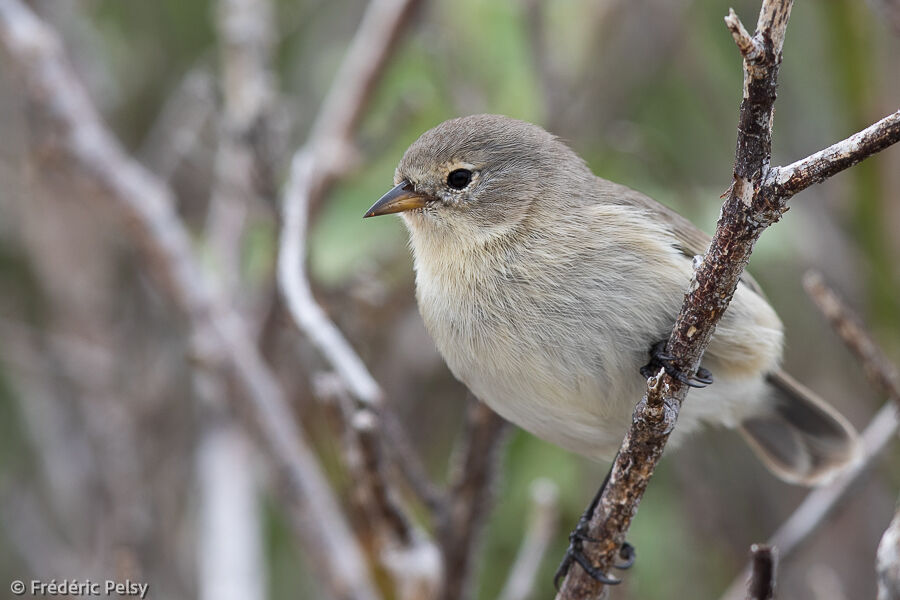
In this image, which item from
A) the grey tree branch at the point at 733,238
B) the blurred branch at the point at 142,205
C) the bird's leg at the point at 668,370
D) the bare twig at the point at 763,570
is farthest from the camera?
the blurred branch at the point at 142,205

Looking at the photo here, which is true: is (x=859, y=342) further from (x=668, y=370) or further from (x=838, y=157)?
(x=838, y=157)

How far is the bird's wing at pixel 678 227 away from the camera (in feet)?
9.04

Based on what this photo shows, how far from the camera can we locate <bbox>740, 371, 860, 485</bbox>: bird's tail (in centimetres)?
310

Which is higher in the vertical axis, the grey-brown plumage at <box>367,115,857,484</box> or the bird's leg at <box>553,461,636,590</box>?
the grey-brown plumage at <box>367,115,857,484</box>

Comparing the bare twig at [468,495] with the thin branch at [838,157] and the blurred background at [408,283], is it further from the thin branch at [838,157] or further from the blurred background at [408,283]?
the thin branch at [838,157]

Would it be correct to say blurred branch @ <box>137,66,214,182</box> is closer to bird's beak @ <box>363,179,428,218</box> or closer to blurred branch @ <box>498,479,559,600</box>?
bird's beak @ <box>363,179,428,218</box>

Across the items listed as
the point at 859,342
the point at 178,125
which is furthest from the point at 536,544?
the point at 178,125

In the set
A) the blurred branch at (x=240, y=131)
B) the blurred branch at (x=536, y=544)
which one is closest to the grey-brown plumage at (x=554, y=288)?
the blurred branch at (x=536, y=544)

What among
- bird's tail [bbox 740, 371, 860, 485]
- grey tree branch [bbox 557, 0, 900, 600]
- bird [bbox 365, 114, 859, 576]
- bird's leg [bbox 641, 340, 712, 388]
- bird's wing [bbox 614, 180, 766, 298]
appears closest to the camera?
grey tree branch [bbox 557, 0, 900, 600]

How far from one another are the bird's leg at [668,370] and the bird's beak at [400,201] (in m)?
0.80

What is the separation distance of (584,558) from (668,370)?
643mm

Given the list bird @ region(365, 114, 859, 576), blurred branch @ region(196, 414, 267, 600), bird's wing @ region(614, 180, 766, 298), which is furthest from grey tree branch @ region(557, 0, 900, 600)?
blurred branch @ region(196, 414, 267, 600)

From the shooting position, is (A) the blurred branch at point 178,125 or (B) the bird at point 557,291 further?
(A) the blurred branch at point 178,125

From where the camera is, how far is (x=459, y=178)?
2859 mm
